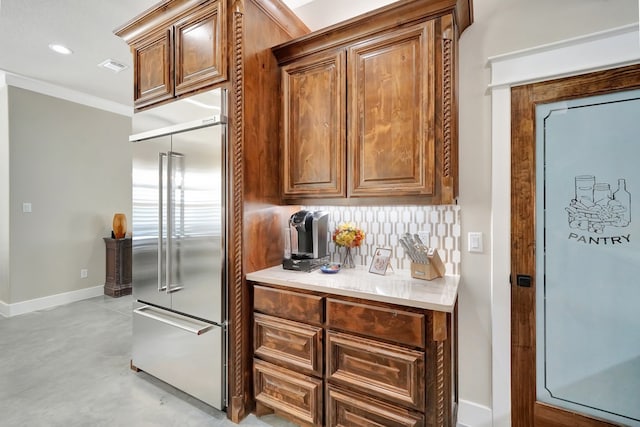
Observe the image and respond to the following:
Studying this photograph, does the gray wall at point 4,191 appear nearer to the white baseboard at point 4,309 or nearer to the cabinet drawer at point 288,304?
the white baseboard at point 4,309

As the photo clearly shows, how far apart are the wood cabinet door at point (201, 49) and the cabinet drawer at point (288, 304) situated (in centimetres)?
144

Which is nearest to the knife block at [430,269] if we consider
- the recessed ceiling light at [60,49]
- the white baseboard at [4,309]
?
the recessed ceiling light at [60,49]

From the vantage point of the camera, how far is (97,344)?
2973 millimetres

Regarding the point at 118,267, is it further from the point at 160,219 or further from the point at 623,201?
the point at 623,201

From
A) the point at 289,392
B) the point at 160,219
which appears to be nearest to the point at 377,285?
the point at 289,392

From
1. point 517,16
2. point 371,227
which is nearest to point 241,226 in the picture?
point 371,227

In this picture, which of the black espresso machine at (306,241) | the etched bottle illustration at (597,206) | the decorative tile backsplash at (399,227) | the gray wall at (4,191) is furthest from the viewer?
the gray wall at (4,191)

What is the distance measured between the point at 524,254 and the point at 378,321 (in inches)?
38.0

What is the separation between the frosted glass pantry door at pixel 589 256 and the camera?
150 centimetres

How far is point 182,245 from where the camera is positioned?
2104mm

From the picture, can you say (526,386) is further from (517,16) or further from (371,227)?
(517,16)

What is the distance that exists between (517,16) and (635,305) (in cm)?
170

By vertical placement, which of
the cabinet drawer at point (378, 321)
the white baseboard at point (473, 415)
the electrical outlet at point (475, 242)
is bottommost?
the white baseboard at point (473, 415)

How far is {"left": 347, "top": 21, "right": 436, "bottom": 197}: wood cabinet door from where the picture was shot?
5.51ft
